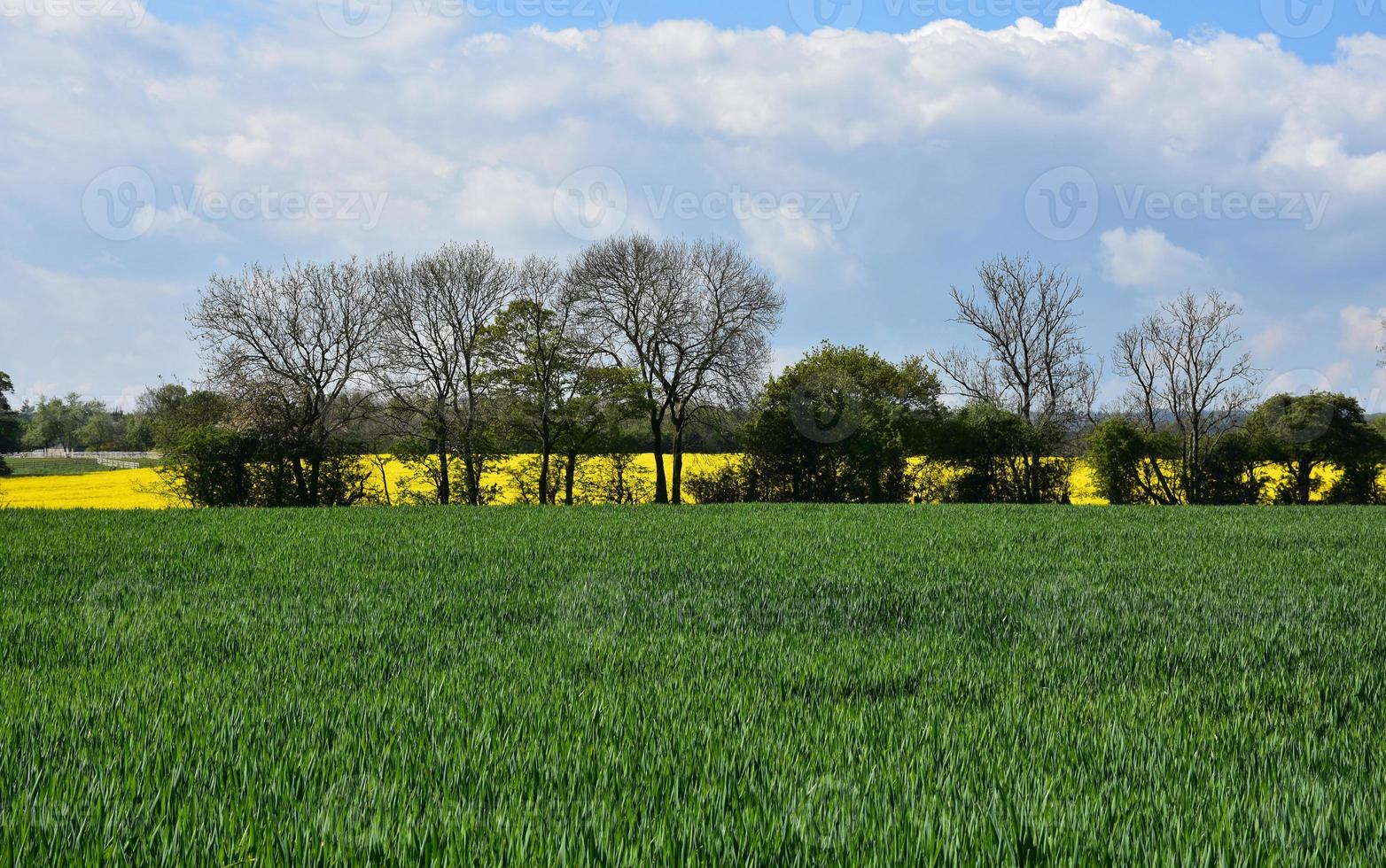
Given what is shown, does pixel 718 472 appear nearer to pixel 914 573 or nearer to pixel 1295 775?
pixel 914 573

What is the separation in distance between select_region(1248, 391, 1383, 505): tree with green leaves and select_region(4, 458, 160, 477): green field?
55988mm

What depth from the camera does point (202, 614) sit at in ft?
22.3

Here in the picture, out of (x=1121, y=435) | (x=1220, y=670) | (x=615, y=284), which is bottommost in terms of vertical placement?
(x=1220, y=670)

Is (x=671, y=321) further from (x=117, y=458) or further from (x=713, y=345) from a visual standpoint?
(x=117, y=458)

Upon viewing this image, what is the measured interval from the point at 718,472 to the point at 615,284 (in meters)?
9.27

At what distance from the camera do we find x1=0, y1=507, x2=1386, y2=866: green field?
8.66 ft

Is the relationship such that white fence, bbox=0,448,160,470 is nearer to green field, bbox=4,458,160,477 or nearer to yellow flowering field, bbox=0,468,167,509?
green field, bbox=4,458,160,477

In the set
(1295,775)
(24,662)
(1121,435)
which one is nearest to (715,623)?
(1295,775)

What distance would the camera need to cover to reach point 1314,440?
29.6m

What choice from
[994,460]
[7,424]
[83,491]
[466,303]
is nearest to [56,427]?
[7,424]

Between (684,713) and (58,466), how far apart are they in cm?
6449

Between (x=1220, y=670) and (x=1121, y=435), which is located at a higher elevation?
(x=1121, y=435)

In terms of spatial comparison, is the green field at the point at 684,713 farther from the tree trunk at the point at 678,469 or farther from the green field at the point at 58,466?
the green field at the point at 58,466
